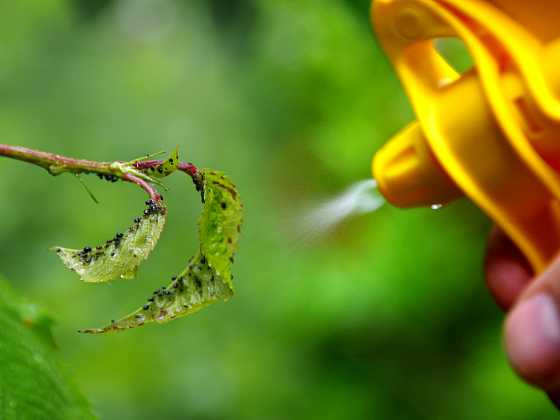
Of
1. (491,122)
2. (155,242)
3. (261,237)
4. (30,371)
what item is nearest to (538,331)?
(491,122)

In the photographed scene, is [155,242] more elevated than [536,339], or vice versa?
[155,242]

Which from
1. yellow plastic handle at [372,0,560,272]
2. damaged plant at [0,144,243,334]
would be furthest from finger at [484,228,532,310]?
damaged plant at [0,144,243,334]

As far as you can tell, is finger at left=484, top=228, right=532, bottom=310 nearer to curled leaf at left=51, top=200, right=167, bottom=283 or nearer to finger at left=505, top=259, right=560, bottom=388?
finger at left=505, top=259, right=560, bottom=388

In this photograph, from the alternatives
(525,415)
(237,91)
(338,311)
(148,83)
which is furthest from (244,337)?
(148,83)

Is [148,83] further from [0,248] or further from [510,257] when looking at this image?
[510,257]

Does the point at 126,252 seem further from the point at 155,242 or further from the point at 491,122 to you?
the point at 491,122
